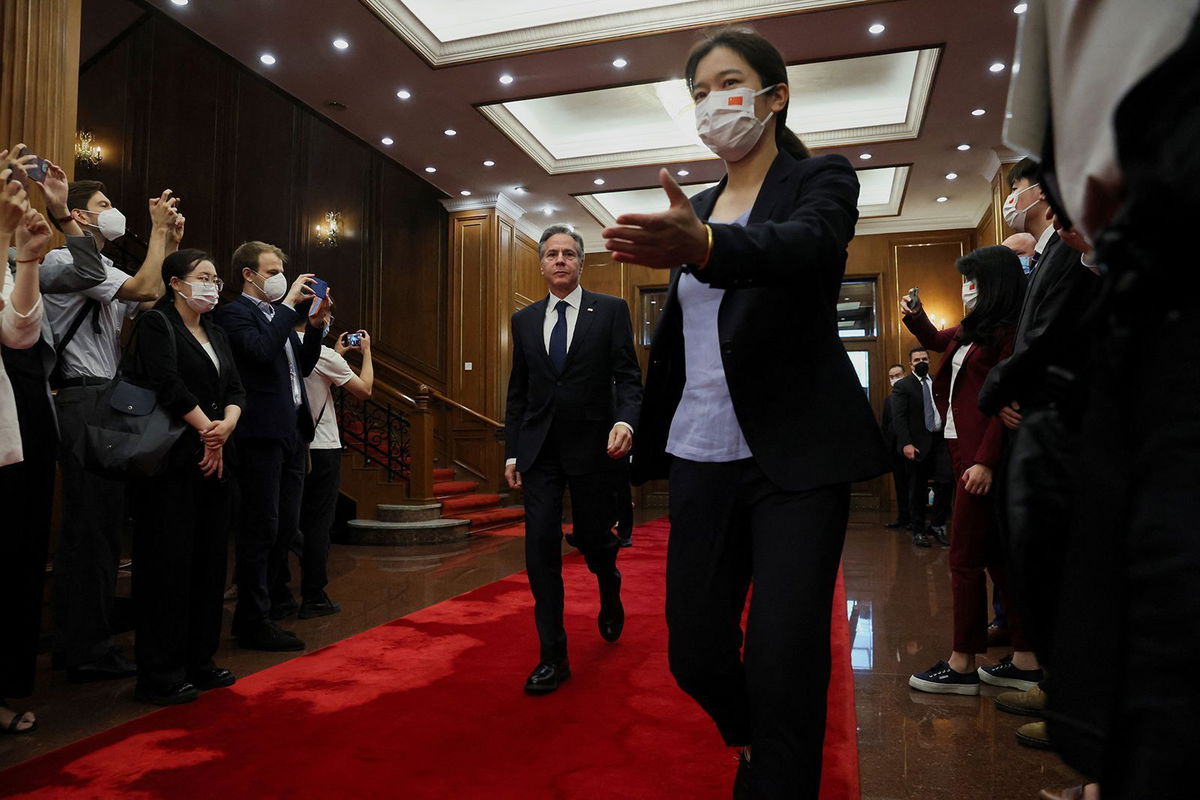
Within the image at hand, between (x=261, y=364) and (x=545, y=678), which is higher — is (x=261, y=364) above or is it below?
above

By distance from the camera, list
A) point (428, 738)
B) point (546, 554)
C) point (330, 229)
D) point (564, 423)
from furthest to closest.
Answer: point (330, 229) < point (564, 423) < point (546, 554) < point (428, 738)

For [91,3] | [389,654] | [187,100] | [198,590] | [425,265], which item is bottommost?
[389,654]

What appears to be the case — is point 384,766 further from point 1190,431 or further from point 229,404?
point 1190,431

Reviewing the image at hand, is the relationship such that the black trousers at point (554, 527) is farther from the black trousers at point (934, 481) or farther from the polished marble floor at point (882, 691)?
the black trousers at point (934, 481)

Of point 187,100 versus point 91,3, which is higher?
point 91,3

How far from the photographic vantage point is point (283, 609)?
12.1 ft

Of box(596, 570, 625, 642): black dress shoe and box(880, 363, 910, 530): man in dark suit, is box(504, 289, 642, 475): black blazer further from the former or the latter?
box(880, 363, 910, 530): man in dark suit

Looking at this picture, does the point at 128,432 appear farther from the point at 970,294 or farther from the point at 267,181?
the point at 267,181

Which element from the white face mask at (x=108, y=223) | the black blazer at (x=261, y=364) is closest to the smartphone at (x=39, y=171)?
the white face mask at (x=108, y=223)

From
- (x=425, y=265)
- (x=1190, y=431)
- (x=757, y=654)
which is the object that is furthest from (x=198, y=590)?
(x=425, y=265)

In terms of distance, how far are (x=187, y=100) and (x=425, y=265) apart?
3.61m

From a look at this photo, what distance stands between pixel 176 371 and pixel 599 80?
5589 millimetres

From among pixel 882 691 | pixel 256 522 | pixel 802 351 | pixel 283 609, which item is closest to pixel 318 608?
pixel 283 609

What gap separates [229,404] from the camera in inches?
109
